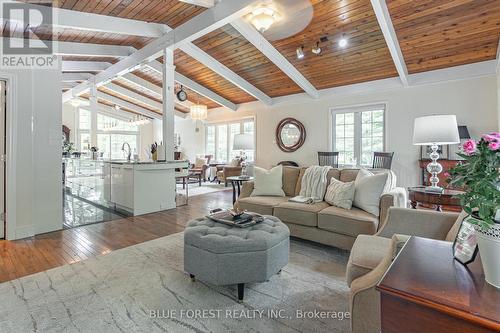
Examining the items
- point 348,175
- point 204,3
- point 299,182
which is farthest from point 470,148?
point 204,3

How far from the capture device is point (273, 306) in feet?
6.34

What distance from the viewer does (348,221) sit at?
2.75m

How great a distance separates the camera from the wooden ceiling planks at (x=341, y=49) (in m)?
4.03


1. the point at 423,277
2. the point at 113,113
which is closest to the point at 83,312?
the point at 423,277

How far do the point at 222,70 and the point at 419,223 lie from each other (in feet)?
18.1

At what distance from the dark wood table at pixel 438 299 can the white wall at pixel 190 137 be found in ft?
32.6

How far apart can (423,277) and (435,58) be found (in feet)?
17.3

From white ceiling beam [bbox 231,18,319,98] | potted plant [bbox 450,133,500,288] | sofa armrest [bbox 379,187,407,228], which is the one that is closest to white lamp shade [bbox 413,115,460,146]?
sofa armrest [bbox 379,187,407,228]

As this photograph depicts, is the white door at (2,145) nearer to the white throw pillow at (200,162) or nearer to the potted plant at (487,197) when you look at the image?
the potted plant at (487,197)

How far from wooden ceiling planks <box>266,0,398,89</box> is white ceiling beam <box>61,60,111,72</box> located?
179 inches

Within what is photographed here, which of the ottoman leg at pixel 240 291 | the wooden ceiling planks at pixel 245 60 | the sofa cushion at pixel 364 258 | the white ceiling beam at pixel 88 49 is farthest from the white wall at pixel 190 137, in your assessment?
the sofa cushion at pixel 364 258

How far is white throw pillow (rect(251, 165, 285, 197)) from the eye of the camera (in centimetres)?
388

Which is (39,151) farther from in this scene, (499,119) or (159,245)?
(499,119)

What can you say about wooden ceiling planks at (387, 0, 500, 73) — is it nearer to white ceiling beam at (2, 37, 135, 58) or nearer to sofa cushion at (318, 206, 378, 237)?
sofa cushion at (318, 206, 378, 237)
